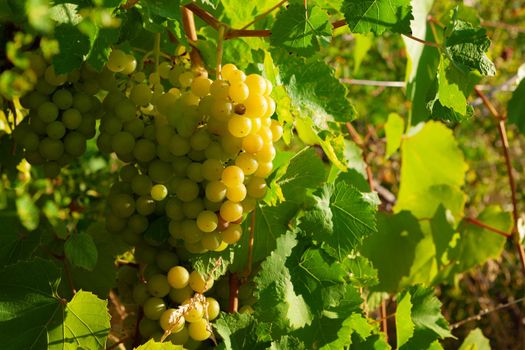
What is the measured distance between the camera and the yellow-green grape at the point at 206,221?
79cm

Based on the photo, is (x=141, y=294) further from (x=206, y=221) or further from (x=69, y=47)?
(x=69, y=47)

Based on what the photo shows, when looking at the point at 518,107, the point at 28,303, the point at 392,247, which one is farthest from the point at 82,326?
the point at 518,107

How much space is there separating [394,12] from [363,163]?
54 cm

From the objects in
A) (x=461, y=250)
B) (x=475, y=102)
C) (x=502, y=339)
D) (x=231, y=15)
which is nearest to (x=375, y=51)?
(x=475, y=102)

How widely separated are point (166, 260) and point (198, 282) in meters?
0.05

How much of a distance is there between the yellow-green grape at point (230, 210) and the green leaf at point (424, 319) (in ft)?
1.20

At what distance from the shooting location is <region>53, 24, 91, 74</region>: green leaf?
29.0 inches

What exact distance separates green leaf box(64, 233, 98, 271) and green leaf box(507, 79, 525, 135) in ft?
3.03

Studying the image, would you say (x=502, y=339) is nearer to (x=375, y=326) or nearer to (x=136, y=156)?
(x=375, y=326)

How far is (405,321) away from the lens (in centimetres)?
100

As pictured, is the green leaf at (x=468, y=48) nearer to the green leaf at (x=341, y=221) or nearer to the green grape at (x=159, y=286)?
the green leaf at (x=341, y=221)

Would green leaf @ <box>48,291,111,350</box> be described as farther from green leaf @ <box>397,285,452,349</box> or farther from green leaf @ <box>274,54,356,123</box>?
green leaf @ <box>397,285,452,349</box>

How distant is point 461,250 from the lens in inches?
55.8

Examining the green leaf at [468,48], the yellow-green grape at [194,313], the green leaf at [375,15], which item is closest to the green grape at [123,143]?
the yellow-green grape at [194,313]
